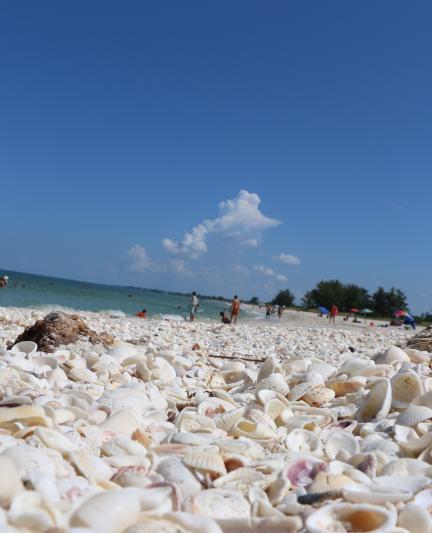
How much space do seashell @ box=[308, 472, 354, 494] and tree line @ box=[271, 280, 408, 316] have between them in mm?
86059

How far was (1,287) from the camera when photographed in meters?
43.4

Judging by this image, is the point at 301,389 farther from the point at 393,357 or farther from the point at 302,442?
the point at 393,357

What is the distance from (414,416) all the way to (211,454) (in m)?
1.49

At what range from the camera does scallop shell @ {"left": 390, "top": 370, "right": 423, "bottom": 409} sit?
3.89 metres

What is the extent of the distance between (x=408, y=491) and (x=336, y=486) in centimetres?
28

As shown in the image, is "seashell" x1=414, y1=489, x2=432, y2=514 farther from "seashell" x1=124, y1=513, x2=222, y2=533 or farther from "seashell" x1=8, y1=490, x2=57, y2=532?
"seashell" x1=8, y1=490, x2=57, y2=532

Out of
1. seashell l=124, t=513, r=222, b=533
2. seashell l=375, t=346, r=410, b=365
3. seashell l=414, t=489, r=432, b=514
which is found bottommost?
seashell l=124, t=513, r=222, b=533

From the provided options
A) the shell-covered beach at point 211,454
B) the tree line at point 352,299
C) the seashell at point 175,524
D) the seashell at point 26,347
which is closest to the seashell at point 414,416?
the shell-covered beach at point 211,454

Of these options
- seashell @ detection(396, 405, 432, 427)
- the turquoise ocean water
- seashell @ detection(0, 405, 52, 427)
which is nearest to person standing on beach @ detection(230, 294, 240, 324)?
the turquoise ocean water

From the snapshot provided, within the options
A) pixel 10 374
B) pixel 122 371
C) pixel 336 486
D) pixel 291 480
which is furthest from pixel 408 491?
pixel 122 371

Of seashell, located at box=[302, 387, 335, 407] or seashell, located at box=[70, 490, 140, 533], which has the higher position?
seashell, located at box=[302, 387, 335, 407]

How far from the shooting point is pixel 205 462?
2.42 m

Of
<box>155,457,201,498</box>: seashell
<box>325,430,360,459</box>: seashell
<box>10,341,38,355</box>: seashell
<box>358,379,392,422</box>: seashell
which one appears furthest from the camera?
<box>10,341,38,355</box>: seashell

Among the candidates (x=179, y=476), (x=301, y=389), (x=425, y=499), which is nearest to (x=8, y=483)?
(x=179, y=476)
